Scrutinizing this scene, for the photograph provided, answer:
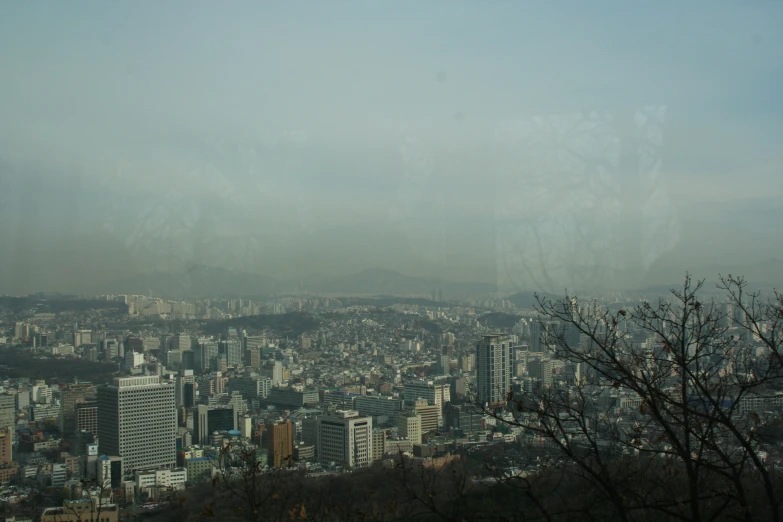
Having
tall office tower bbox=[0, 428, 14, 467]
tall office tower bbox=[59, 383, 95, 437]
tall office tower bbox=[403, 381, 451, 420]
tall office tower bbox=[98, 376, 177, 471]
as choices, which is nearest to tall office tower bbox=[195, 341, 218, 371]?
tall office tower bbox=[59, 383, 95, 437]

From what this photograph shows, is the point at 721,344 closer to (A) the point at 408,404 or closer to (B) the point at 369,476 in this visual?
(B) the point at 369,476

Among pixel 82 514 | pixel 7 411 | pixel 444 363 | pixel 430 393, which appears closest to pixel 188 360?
pixel 444 363

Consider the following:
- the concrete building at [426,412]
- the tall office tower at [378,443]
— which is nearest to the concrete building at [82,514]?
the tall office tower at [378,443]

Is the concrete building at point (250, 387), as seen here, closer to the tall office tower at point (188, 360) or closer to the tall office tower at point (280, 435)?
the tall office tower at point (188, 360)

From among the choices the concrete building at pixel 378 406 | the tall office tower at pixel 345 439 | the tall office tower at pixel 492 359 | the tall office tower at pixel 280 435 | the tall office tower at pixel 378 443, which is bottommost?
the concrete building at pixel 378 406

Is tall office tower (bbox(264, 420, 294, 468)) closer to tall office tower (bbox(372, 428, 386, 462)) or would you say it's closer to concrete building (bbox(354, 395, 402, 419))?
tall office tower (bbox(372, 428, 386, 462))

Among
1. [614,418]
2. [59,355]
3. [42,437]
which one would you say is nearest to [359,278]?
[59,355]
